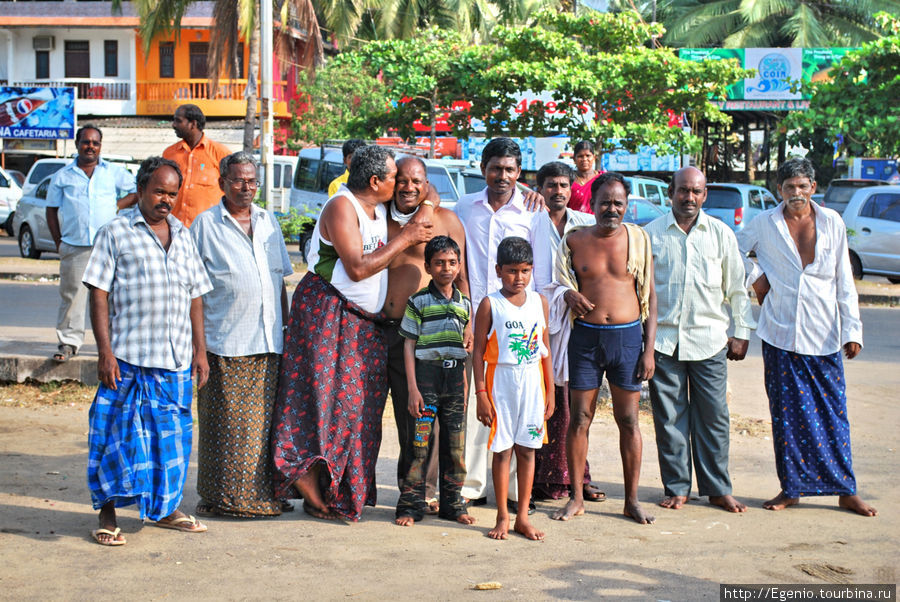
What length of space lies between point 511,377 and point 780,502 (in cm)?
173

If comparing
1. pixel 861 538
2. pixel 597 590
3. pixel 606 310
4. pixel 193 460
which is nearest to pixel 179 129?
pixel 193 460

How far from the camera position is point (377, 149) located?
5109mm

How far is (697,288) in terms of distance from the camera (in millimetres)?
5480

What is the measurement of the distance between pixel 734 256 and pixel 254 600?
3110mm

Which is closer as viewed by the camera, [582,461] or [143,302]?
[143,302]

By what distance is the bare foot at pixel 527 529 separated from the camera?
4854mm

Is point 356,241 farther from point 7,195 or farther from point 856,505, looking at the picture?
point 7,195

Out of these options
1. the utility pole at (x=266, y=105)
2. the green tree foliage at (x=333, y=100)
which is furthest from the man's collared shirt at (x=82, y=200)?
the green tree foliage at (x=333, y=100)

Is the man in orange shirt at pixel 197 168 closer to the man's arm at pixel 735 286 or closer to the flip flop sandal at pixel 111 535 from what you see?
the flip flop sandal at pixel 111 535

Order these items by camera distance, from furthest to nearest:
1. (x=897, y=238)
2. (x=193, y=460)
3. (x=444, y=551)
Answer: (x=897, y=238)
(x=193, y=460)
(x=444, y=551)

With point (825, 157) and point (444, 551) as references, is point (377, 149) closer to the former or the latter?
point (444, 551)

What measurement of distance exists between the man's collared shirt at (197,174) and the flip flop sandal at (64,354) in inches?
67.6

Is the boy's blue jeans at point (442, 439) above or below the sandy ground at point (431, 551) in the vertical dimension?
above

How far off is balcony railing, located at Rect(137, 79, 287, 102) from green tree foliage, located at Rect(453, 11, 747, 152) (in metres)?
16.4
